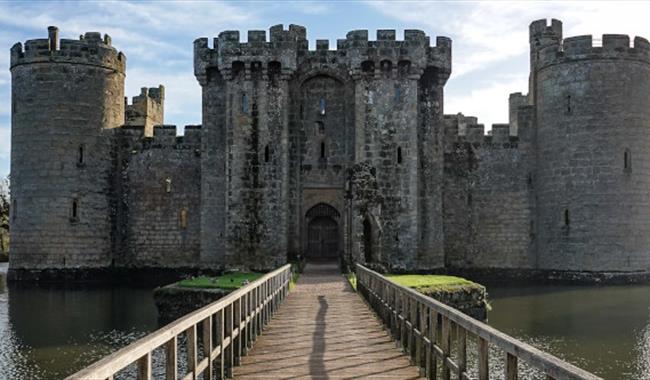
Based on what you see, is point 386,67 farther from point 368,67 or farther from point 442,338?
point 442,338

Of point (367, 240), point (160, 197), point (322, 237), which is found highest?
point (160, 197)

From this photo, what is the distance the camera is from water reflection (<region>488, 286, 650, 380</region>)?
49.5 ft

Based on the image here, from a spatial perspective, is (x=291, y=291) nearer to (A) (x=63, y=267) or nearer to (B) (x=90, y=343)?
(B) (x=90, y=343)

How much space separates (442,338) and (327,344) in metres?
3.36

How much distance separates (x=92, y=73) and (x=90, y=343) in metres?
17.1

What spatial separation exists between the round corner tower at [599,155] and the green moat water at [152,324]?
2025mm

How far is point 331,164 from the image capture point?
3127 centimetres

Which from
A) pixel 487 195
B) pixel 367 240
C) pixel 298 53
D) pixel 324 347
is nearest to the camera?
pixel 324 347

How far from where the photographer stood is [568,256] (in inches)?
1203

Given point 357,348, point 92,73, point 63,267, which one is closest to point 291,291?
point 357,348

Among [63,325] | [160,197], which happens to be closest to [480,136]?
[160,197]

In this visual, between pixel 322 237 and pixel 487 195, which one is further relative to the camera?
pixel 322 237

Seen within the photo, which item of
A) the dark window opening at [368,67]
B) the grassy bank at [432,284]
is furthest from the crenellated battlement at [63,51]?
the grassy bank at [432,284]

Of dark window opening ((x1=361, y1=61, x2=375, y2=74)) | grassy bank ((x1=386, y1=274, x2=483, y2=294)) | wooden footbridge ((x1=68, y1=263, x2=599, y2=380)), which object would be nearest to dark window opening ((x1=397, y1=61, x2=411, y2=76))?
dark window opening ((x1=361, y1=61, x2=375, y2=74))
